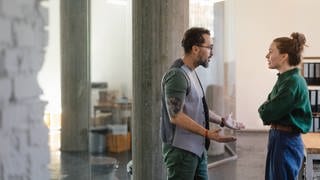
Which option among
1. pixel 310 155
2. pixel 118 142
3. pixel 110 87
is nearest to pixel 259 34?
pixel 118 142

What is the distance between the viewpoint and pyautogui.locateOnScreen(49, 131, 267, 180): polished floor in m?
3.54

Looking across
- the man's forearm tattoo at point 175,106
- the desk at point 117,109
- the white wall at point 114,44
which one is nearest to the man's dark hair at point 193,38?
the man's forearm tattoo at point 175,106

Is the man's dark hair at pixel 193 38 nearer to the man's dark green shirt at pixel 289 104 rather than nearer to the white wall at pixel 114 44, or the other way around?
the man's dark green shirt at pixel 289 104

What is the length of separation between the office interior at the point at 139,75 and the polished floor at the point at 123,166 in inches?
0.4

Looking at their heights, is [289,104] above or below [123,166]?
above

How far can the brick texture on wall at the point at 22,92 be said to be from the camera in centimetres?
93

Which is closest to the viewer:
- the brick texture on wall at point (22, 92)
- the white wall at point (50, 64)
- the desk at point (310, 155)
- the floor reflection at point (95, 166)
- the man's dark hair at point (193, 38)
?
the brick texture on wall at point (22, 92)

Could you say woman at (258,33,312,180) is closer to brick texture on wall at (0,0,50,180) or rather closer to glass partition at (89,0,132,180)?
brick texture on wall at (0,0,50,180)

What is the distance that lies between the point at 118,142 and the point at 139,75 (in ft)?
5.56

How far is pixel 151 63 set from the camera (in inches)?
124

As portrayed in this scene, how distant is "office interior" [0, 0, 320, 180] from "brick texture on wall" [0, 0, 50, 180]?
35mm

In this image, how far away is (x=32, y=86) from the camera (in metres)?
Answer: 1.02

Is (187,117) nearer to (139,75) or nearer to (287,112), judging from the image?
(287,112)

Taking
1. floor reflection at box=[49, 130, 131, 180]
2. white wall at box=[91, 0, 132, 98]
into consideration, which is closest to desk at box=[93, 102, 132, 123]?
white wall at box=[91, 0, 132, 98]
